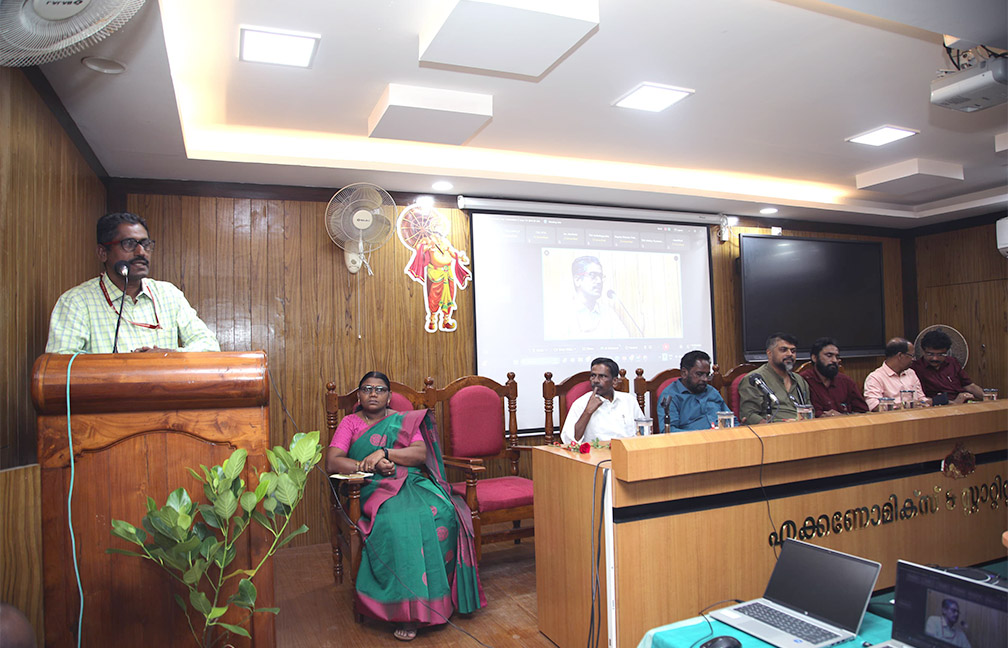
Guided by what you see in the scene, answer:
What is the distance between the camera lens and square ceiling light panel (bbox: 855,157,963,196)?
194 inches

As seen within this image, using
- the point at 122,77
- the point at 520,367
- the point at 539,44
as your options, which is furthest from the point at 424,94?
the point at 520,367

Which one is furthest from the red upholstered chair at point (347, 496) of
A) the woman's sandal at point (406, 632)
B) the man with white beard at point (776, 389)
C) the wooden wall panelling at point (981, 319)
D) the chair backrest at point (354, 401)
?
the wooden wall panelling at point (981, 319)

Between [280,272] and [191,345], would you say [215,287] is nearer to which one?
[280,272]

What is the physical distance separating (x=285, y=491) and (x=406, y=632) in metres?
1.55

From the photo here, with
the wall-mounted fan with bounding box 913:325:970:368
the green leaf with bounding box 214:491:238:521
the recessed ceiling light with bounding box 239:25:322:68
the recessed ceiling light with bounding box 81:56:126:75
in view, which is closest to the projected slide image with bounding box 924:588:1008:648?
the green leaf with bounding box 214:491:238:521

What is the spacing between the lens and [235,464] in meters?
1.47

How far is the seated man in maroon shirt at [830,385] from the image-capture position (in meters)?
4.27

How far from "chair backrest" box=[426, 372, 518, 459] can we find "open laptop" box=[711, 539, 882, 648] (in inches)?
89.8

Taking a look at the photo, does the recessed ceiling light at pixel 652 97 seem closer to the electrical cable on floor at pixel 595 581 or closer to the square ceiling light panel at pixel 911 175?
the electrical cable on floor at pixel 595 581

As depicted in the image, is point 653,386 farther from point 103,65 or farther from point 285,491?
point 103,65

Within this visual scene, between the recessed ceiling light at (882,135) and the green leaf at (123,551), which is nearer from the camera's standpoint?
the green leaf at (123,551)

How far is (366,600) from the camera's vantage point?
285 centimetres

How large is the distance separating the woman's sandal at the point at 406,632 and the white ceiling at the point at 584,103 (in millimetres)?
2465

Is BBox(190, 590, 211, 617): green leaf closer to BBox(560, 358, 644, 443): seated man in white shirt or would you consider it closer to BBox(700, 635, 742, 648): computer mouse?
BBox(700, 635, 742, 648): computer mouse
